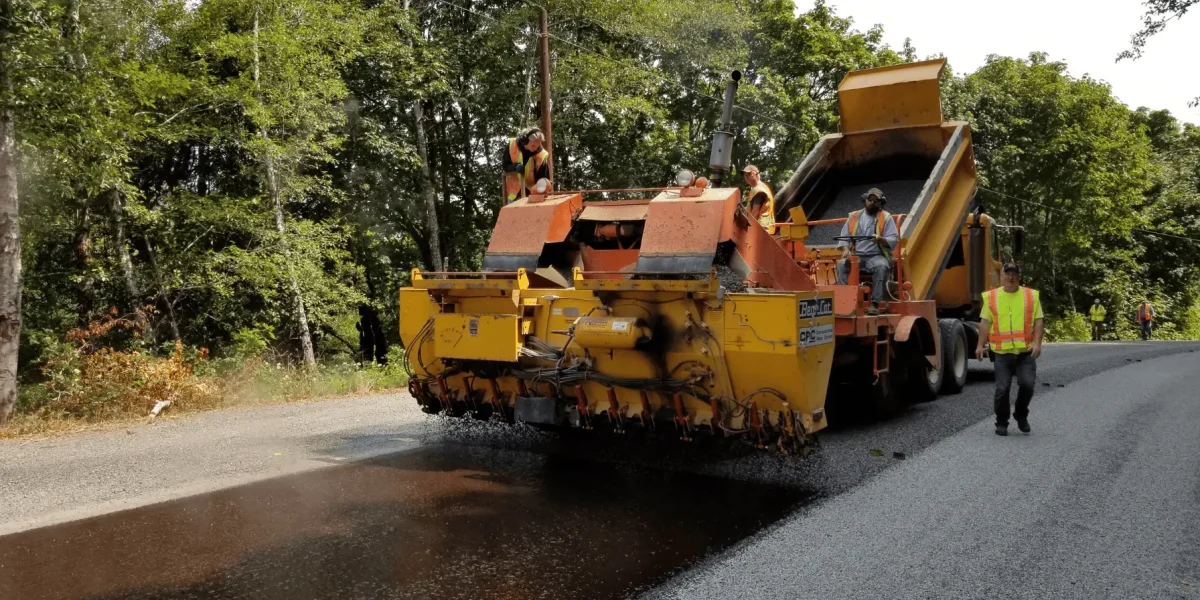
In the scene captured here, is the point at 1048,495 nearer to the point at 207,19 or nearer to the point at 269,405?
the point at 269,405

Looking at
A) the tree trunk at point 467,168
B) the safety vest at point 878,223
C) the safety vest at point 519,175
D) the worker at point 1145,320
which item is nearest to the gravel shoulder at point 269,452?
the safety vest at point 878,223

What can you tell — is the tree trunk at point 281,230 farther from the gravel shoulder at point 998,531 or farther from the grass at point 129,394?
the gravel shoulder at point 998,531

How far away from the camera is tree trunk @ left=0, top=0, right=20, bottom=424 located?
8023 millimetres

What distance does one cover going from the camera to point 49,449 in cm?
659

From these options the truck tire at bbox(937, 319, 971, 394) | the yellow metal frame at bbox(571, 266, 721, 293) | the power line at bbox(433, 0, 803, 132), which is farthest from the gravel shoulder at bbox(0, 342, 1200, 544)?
the power line at bbox(433, 0, 803, 132)

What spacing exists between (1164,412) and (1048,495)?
4.16 m

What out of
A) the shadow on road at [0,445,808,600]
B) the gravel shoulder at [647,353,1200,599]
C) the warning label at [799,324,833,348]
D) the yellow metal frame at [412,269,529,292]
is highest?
the yellow metal frame at [412,269,529,292]

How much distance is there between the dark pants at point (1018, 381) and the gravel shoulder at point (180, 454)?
4.79 meters

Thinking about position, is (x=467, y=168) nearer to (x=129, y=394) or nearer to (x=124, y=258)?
(x=124, y=258)

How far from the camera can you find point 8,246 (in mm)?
8352

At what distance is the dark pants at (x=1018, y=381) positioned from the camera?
22.6 ft

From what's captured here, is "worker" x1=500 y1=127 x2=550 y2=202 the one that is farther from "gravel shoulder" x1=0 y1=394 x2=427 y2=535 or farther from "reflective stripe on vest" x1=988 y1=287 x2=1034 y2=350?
"reflective stripe on vest" x1=988 y1=287 x2=1034 y2=350

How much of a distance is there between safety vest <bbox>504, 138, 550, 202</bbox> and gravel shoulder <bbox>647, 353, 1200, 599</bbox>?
362 cm

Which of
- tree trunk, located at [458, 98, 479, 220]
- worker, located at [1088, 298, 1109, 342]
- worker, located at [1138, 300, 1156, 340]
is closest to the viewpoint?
tree trunk, located at [458, 98, 479, 220]
